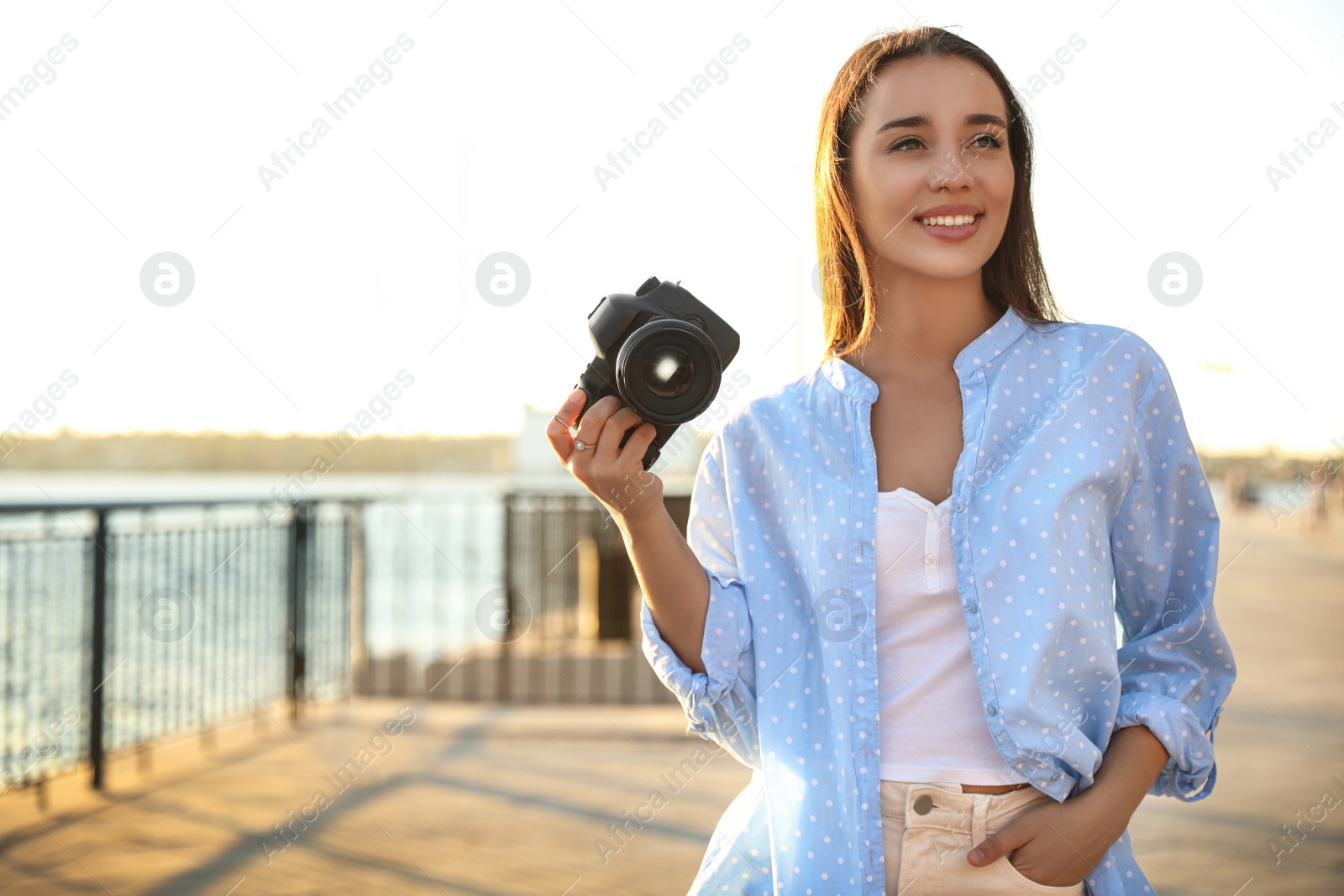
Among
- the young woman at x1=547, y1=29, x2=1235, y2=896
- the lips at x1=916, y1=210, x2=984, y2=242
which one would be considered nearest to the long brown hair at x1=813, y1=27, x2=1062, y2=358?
the young woman at x1=547, y1=29, x2=1235, y2=896

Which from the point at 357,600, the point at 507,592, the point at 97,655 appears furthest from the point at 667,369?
A: the point at 357,600

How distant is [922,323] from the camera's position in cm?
140

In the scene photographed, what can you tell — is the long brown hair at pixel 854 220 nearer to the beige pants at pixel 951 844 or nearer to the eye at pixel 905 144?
the eye at pixel 905 144

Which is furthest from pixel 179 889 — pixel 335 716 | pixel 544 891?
pixel 335 716

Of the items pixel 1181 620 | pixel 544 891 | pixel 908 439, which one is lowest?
pixel 544 891

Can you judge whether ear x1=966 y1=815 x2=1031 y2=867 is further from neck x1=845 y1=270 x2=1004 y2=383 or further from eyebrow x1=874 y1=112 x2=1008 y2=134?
eyebrow x1=874 y1=112 x2=1008 y2=134

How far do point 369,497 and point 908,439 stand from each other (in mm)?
5117

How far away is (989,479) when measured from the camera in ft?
4.04

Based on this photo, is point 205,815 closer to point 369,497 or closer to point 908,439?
point 369,497

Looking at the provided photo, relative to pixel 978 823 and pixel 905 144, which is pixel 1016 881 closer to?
pixel 978 823

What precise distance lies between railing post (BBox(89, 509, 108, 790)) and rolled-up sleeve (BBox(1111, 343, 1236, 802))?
13.5 ft

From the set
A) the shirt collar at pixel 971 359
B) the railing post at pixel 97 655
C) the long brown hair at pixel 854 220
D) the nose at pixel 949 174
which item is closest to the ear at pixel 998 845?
the shirt collar at pixel 971 359

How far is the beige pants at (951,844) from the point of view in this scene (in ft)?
3.84

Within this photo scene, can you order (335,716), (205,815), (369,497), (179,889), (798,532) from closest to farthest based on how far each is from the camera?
(798,532) → (179,889) → (205,815) → (335,716) → (369,497)
